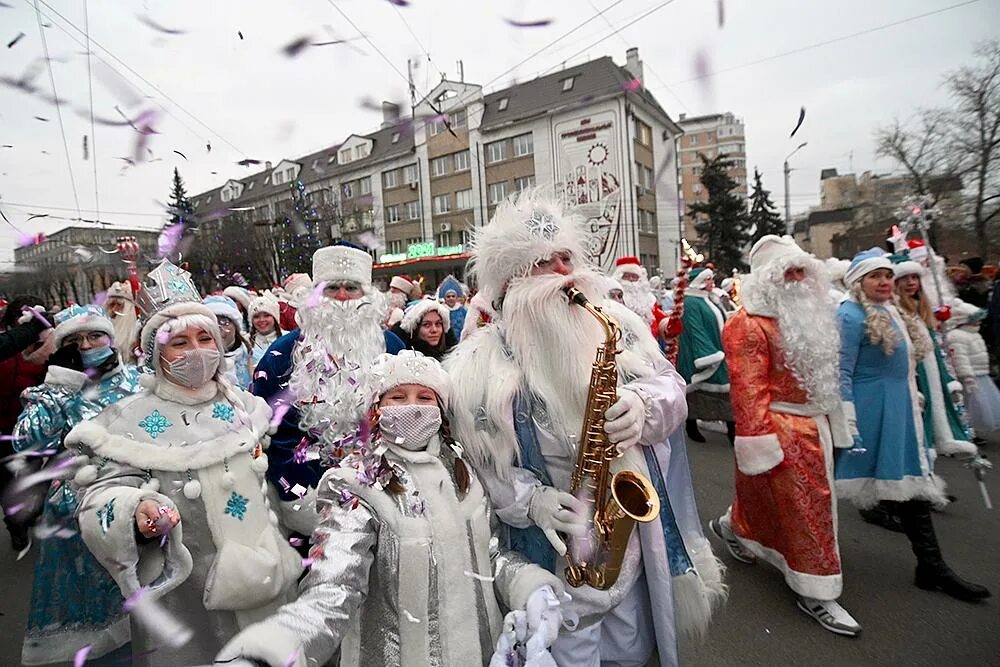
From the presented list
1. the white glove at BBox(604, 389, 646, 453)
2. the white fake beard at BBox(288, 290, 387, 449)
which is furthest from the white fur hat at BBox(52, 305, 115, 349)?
the white glove at BBox(604, 389, 646, 453)

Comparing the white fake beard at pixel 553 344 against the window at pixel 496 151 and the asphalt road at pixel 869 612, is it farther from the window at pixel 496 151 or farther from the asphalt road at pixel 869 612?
the window at pixel 496 151

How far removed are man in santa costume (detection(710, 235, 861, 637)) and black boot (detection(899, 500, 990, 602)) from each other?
0.63 metres

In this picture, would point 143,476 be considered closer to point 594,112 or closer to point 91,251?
point 91,251

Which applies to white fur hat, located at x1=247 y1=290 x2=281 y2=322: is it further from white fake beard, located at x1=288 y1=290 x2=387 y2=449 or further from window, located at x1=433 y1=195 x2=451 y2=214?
window, located at x1=433 y1=195 x2=451 y2=214

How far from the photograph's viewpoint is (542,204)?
2395mm

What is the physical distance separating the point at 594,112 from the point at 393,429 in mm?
26971

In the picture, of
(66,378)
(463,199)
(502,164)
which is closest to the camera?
(66,378)

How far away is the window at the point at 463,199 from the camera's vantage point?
31281 millimetres

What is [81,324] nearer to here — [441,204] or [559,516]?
[559,516]

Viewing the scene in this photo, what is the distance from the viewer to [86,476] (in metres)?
2.24

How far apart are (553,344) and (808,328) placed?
229 cm

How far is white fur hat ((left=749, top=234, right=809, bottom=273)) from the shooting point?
12.9 feet

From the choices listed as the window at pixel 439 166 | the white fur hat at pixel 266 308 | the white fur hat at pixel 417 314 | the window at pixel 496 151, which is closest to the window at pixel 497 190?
the window at pixel 496 151

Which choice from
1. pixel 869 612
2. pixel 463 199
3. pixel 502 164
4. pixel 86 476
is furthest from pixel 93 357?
pixel 463 199
